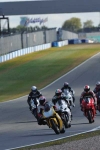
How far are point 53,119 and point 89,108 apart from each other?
11.6ft

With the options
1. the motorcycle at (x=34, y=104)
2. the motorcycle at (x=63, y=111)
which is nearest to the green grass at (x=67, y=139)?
the motorcycle at (x=63, y=111)

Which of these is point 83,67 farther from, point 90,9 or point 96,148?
point 96,148

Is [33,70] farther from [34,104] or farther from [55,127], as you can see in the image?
[55,127]

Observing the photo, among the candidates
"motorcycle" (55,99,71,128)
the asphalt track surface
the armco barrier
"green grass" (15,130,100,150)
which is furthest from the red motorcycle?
the armco barrier

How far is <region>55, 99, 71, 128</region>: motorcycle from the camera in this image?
21.3 metres

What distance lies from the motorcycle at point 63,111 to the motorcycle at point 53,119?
107cm

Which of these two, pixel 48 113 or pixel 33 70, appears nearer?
pixel 48 113

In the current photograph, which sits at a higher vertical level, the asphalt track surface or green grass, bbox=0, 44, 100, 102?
the asphalt track surface

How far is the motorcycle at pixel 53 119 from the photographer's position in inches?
784

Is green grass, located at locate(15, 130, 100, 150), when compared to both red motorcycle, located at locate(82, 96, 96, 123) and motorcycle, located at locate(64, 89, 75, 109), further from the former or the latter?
motorcycle, located at locate(64, 89, 75, 109)

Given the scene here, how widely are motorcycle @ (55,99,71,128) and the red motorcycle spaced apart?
5.22 ft

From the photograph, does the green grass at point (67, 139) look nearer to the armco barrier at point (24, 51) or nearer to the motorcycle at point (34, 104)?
the motorcycle at point (34, 104)

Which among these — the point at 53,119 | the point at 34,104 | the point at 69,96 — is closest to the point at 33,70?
the point at 69,96

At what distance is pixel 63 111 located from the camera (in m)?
21.4
